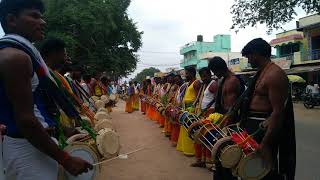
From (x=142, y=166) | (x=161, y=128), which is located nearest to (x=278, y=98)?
(x=142, y=166)

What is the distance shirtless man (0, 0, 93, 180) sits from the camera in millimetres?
2232

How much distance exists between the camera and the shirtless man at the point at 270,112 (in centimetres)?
404

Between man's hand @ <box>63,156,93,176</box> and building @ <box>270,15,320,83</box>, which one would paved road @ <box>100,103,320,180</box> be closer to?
man's hand @ <box>63,156,93,176</box>

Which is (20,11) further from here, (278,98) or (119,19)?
(119,19)

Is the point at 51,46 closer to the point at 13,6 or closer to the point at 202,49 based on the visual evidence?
the point at 13,6

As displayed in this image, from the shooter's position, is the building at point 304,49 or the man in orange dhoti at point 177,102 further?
the building at point 304,49

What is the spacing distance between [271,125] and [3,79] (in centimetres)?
261

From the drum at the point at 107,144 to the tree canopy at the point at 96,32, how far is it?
19897 millimetres

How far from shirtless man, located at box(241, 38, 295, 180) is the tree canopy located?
19.8 meters

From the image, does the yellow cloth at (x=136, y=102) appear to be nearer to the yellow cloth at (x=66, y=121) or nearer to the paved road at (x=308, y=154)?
the paved road at (x=308, y=154)

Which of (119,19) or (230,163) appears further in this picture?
(119,19)

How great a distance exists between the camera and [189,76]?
8.69 metres

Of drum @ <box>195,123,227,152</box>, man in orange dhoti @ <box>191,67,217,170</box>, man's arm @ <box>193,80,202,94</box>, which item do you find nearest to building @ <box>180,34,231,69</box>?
man's arm @ <box>193,80,202,94</box>

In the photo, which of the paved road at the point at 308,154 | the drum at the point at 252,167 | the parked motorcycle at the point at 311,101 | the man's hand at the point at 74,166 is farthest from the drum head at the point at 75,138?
the parked motorcycle at the point at 311,101
